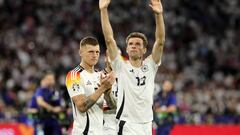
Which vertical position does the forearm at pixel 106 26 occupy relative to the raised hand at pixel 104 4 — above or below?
below

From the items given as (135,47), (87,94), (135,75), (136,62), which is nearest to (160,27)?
(135,47)

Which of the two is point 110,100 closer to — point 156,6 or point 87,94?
point 87,94

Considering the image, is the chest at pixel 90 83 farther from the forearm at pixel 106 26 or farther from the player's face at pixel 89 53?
the forearm at pixel 106 26

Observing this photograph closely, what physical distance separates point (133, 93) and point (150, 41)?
19.7 metres

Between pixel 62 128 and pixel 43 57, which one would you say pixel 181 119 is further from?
pixel 62 128

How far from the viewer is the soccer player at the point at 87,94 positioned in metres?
8.52

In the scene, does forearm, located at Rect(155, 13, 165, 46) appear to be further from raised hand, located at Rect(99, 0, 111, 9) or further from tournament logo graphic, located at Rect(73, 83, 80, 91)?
tournament logo graphic, located at Rect(73, 83, 80, 91)

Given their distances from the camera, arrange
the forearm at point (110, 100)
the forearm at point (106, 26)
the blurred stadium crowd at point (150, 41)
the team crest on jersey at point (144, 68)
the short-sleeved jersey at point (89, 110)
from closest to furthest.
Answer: the forearm at point (106, 26), the team crest on jersey at point (144, 68), the short-sleeved jersey at point (89, 110), the forearm at point (110, 100), the blurred stadium crowd at point (150, 41)

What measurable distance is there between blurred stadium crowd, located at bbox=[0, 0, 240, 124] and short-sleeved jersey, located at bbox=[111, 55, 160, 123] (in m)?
12.5

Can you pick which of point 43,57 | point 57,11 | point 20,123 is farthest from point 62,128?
point 57,11

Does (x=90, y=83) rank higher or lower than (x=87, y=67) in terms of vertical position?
lower

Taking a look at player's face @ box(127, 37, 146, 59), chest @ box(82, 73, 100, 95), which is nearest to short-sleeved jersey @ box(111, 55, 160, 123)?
player's face @ box(127, 37, 146, 59)

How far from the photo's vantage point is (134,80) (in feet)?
27.5

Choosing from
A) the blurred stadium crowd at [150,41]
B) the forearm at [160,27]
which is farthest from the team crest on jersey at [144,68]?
the blurred stadium crowd at [150,41]
